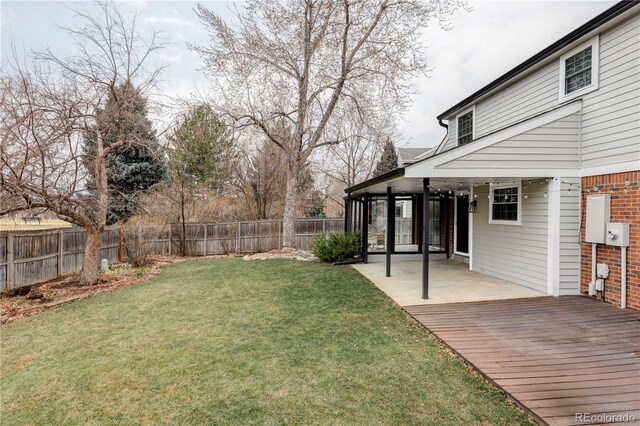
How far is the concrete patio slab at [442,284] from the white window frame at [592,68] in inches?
151

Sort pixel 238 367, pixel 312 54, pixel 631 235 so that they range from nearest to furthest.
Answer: pixel 238 367 → pixel 631 235 → pixel 312 54

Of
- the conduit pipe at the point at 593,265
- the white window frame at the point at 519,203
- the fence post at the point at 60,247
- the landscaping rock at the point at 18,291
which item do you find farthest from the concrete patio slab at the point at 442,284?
the fence post at the point at 60,247

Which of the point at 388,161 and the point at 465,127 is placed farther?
the point at 388,161

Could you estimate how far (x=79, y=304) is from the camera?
6.66 meters

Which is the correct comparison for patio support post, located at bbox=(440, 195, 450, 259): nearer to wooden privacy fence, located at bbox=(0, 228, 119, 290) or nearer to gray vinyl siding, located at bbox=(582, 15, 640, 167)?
gray vinyl siding, located at bbox=(582, 15, 640, 167)

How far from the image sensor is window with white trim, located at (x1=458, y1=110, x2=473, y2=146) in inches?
398

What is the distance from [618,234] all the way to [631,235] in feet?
0.57

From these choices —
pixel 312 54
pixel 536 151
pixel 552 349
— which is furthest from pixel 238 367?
pixel 312 54

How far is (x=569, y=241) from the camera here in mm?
6102

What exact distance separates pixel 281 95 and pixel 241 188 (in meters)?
7.35

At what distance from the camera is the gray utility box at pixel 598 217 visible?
5.50 m

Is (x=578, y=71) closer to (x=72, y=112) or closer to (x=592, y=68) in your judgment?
(x=592, y=68)

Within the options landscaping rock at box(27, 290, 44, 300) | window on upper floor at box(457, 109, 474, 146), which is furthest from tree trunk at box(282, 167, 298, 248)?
landscaping rock at box(27, 290, 44, 300)

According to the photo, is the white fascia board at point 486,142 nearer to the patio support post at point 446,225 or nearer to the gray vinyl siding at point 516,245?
the gray vinyl siding at point 516,245
